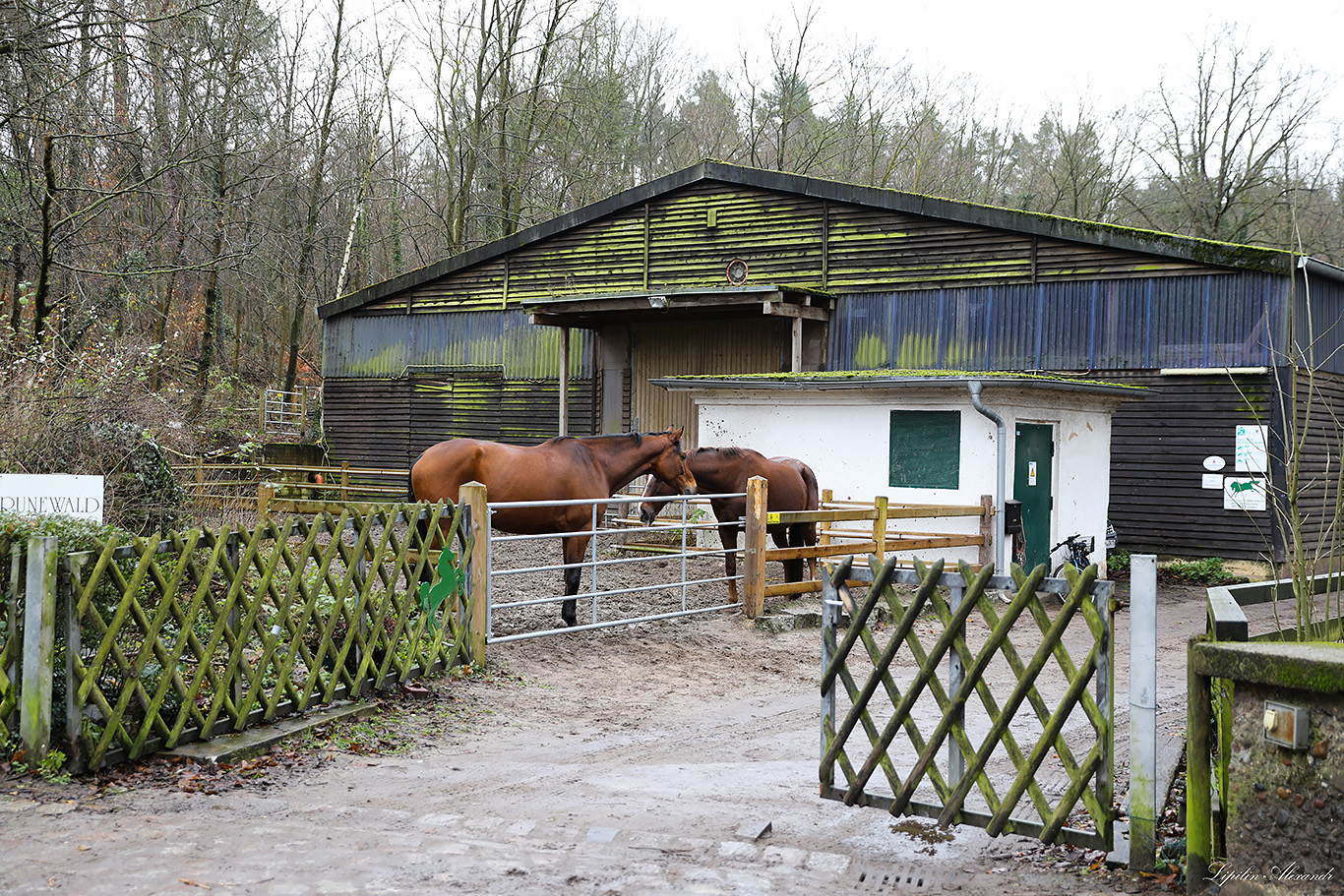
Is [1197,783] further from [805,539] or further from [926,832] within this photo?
[805,539]

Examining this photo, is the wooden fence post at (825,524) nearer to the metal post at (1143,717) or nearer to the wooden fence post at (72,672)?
the metal post at (1143,717)

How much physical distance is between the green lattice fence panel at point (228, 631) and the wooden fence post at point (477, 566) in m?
0.29

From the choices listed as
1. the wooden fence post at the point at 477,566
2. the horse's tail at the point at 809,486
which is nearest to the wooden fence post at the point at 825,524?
the horse's tail at the point at 809,486

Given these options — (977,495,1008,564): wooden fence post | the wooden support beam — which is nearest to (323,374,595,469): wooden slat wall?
the wooden support beam

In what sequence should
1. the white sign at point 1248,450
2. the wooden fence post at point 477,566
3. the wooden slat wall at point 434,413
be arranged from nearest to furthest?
the wooden fence post at point 477,566 → the white sign at point 1248,450 → the wooden slat wall at point 434,413

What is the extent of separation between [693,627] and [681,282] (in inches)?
484

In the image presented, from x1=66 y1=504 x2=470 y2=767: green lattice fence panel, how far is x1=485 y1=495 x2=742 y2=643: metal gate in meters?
1.10

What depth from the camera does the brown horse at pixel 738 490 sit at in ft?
42.3

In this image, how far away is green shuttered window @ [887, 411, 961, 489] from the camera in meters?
14.9

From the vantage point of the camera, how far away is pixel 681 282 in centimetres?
2238

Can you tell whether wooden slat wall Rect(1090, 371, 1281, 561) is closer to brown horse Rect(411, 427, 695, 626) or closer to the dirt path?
brown horse Rect(411, 427, 695, 626)

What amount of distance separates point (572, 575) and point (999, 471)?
243 inches

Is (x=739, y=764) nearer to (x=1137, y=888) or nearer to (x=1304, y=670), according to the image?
(x=1137, y=888)

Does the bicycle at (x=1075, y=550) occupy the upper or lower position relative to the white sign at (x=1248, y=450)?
lower
